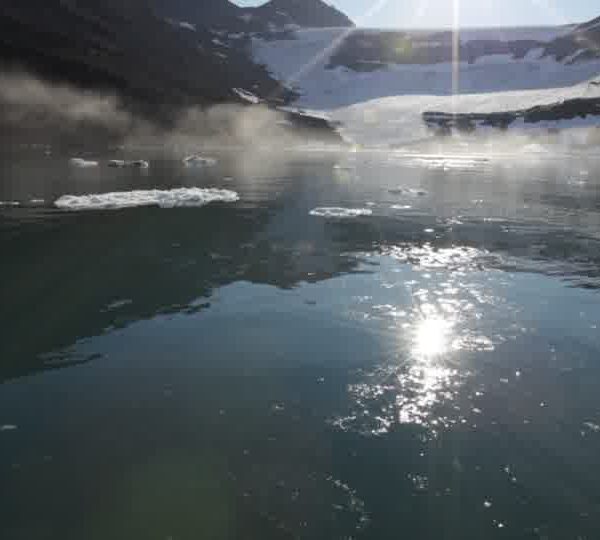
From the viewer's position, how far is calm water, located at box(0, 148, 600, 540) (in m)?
5.18

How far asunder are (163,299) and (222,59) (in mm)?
187062

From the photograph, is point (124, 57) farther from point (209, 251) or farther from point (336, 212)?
point (209, 251)

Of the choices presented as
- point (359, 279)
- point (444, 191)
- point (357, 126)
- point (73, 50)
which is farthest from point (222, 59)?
point (359, 279)

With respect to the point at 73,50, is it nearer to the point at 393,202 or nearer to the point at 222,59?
the point at 222,59

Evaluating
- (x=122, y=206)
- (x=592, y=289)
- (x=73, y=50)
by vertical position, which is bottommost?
(x=592, y=289)

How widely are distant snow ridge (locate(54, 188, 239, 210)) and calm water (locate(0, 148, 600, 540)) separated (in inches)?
283

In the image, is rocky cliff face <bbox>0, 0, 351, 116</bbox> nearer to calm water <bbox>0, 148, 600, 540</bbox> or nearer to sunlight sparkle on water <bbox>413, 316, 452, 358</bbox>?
calm water <bbox>0, 148, 600, 540</bbox>

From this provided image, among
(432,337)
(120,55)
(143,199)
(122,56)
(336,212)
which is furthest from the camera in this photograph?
(122,56)

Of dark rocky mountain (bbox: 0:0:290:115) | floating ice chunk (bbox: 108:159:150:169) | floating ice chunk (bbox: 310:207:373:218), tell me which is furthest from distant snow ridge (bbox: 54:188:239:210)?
dark rocky mountain (bbox: 0:0:290:115)

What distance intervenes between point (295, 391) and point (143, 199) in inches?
794

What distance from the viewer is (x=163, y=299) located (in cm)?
1135

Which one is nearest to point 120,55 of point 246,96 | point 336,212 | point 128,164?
point 246,96

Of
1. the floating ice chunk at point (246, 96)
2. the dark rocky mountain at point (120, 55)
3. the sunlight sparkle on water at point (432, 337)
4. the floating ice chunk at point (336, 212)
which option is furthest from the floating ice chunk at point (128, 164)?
the floating ice chunk at point (246, 96)

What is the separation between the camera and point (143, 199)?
25344 mm
